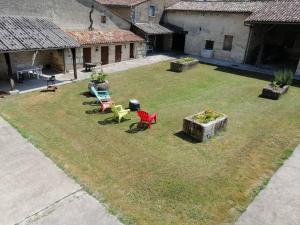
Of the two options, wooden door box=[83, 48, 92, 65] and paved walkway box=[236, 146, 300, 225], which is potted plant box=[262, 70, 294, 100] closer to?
paved walkway box=[236, 146, 300, 225]

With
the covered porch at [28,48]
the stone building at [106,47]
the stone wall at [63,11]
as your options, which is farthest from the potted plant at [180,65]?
the covered porch at [28,48]

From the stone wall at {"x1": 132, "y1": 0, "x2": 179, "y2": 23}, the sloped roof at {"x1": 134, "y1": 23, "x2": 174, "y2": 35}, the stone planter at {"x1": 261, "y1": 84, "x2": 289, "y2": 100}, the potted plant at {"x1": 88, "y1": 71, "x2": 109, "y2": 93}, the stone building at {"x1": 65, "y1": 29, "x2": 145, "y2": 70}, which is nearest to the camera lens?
the potted plant at {"x1": 88, "y1": 71, "x2": 109, "y2": 93}

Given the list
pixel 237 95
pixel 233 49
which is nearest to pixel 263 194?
pixel 237 95

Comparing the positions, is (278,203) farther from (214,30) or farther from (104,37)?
(214,30)

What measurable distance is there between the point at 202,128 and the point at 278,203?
3.56m

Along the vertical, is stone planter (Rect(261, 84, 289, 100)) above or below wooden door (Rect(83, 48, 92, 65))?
Answer: below

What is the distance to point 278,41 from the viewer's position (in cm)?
2777

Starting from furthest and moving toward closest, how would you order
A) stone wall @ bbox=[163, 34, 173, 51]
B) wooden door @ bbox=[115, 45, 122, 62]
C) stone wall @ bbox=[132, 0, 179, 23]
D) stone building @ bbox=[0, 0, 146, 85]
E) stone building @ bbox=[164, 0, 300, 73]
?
1. stone wall @ bbox=[163, 34, 173, 51]
2. stone wall @ bbox=[132, 0, 179, 23]
3. wooden door @ bbox=[115, 45, 122, 62]
4. stone building @ bbox=[164, 0, 300, 73]
5. stone building @ bbox=[0, 0, 146, 85]

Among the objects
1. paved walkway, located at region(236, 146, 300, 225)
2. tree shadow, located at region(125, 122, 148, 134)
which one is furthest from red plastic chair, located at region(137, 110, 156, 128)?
paved walkway, located at region(236, 146, 300, 225)

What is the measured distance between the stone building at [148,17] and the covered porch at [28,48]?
8674 millimetres

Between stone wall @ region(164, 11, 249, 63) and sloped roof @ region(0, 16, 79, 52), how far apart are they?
605 inches

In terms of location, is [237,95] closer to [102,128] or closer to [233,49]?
[102,128]

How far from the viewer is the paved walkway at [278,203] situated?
19.8 feet

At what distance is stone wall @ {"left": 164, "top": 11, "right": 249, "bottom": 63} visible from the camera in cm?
2397
